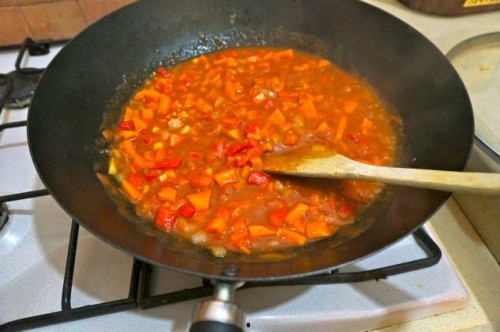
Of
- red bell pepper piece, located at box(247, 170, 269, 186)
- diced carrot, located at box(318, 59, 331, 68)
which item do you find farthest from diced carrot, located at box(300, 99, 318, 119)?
red bell pepper piece, located at box(247, 170, 269, 186)

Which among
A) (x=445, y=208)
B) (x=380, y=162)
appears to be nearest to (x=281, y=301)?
(x=380, y=162)

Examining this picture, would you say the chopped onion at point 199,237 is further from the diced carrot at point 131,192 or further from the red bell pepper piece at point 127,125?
the red bell pepper piece at point 127,125

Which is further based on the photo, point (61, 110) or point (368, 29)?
point (368, 29)

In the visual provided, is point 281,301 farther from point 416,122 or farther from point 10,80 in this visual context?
point 10,80

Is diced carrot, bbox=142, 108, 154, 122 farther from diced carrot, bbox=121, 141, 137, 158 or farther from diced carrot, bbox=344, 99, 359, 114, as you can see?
diced carrot, bbox=344, 99, 359, 114

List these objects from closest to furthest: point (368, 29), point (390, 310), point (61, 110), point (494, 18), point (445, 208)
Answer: point (390, 310) < point (61, 110) < point (445, 208) < point (368, 29) < point (494, 18)

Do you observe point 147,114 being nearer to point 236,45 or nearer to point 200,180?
point 200,180

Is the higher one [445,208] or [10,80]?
[10,80]
